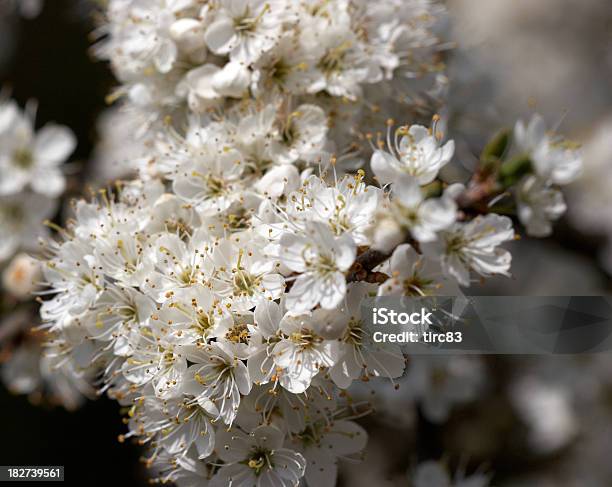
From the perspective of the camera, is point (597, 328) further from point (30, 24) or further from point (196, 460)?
point (30, 24)

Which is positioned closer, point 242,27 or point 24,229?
point 242,27

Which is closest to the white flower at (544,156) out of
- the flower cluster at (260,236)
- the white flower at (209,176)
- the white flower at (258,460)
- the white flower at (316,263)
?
the flower cluster at (260,236)

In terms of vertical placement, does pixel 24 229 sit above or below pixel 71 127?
above

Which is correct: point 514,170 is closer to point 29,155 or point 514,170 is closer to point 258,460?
point 258,460

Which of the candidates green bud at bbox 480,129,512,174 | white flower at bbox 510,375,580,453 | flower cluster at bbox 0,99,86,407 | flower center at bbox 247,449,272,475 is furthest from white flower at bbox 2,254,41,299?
white flower at bbox 510,375,580,453

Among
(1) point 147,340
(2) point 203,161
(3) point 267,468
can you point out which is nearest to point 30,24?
(2) point 203,161

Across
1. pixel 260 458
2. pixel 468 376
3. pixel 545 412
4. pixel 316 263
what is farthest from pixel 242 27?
pixel 545 412
